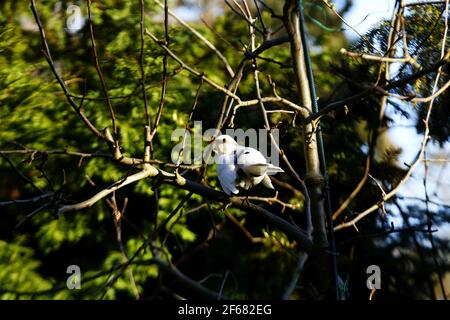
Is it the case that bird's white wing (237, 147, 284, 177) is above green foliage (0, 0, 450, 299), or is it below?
below

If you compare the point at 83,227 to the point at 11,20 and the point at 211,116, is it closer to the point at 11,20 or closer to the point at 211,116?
the point at 211,116

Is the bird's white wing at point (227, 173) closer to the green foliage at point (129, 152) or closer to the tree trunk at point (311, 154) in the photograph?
the tree trunk at point (311, 154)

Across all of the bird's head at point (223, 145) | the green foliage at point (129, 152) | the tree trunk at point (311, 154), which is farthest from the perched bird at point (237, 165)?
the green foliage at point (129, 152)

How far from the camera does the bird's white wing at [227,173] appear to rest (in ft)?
5.36

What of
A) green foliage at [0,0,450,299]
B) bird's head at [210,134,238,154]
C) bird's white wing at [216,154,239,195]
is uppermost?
green foliage at [0,0,450,299]

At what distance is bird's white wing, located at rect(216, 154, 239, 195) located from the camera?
5.36ft

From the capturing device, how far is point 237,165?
167cm

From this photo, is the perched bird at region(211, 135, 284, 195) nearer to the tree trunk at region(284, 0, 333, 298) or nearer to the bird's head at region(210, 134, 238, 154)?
the bird's head at region(210, 134, 238, 154)

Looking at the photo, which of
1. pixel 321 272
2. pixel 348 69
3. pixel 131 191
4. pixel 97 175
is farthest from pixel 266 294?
pixel 321 272

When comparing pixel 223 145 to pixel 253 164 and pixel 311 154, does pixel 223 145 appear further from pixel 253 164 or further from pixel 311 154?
pixel 311 154

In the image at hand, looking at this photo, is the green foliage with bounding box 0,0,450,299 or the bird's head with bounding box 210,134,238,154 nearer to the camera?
the bird's head with bounding box 210,134,238,154

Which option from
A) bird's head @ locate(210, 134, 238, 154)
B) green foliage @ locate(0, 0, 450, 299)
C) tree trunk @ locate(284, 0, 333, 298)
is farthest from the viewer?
green foliage @ locate(0, 0, 450, 299)

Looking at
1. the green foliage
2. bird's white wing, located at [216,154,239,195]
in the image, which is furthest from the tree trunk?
the green foliage

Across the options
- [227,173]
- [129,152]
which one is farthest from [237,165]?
[129,152]
